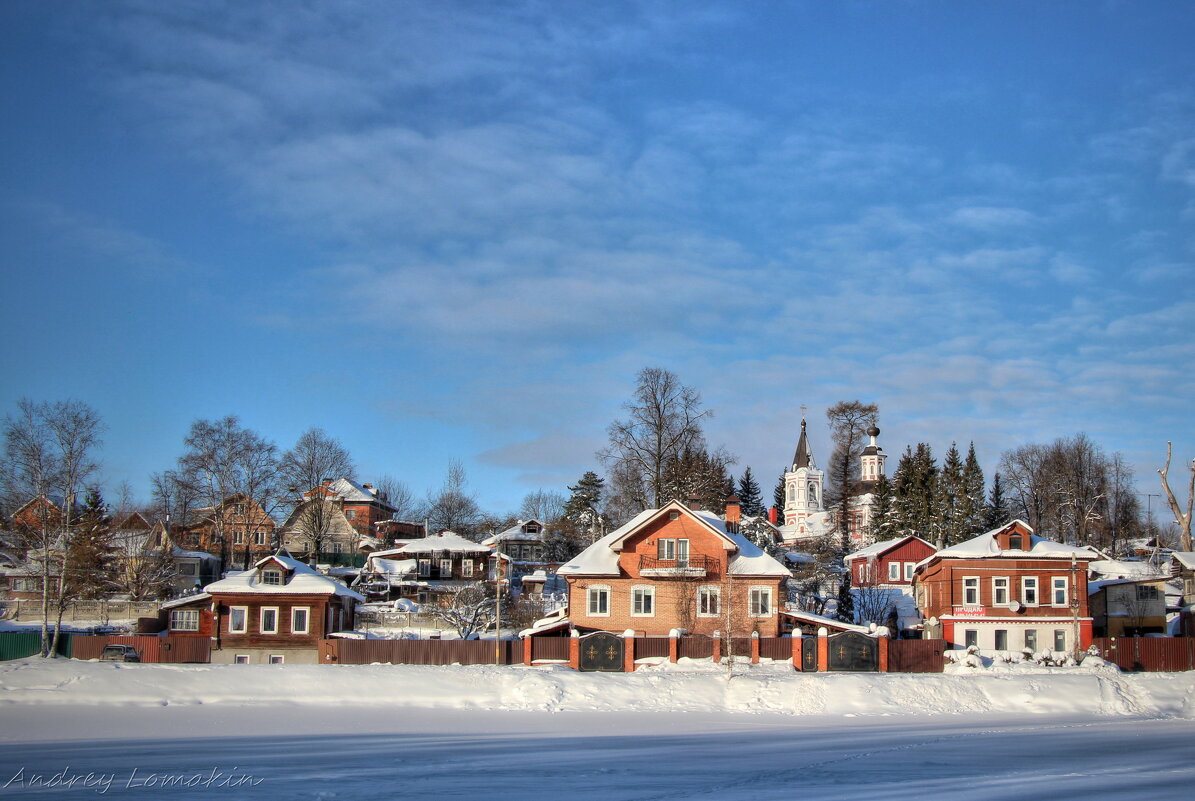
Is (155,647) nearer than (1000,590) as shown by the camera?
Yes

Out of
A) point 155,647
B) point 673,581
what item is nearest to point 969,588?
point 673,581

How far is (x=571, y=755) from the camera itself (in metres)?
24.1

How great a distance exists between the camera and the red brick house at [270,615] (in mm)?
49844

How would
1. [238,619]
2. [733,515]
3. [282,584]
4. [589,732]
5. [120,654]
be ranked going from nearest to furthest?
1. [589,732]
2. [120,654]
3. [238,619]
4. [282,584]
5. [733,515]

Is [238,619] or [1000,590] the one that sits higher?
[1000,590]

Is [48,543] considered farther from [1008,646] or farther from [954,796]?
[1008,646]

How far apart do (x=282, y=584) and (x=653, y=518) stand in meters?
18.8

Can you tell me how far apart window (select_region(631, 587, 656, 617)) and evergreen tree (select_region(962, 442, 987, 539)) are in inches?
1353

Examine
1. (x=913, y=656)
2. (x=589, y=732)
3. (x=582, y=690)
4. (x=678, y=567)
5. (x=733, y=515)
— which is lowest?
(x=589, y=732)

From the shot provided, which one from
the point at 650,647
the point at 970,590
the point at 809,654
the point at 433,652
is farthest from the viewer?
the point at 970,590

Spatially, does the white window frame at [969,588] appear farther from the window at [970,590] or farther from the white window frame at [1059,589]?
the white window frame at [1059,589]

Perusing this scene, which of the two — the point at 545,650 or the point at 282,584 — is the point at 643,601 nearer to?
the point at 545,650

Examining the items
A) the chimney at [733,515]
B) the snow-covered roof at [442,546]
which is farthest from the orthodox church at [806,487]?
the chimney at [733,515]

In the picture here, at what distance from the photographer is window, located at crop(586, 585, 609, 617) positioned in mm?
49094
